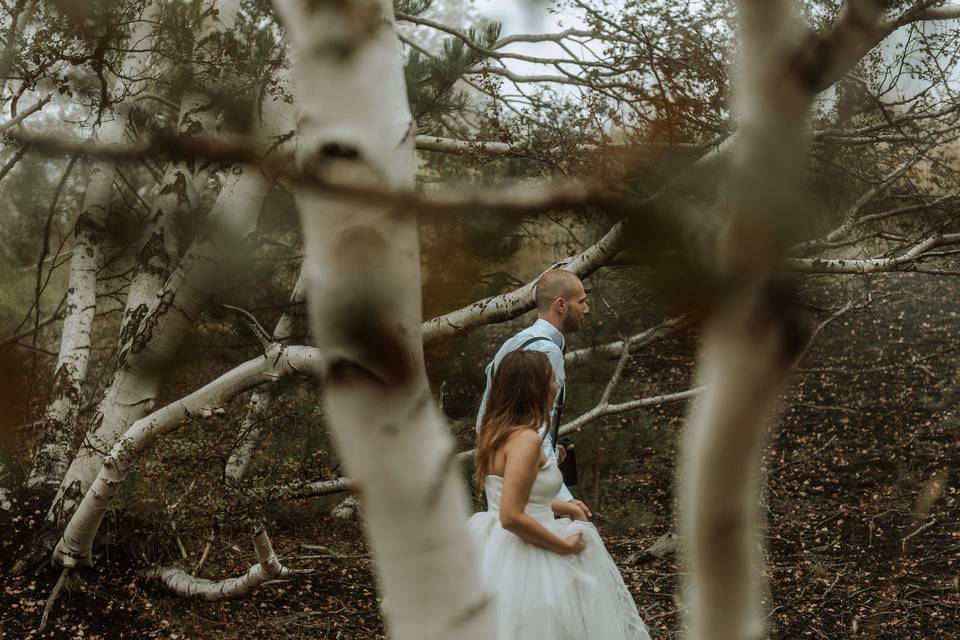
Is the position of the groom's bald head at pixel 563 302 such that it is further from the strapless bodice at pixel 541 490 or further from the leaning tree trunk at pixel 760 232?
the leaning tree trunk at pixel 760 232

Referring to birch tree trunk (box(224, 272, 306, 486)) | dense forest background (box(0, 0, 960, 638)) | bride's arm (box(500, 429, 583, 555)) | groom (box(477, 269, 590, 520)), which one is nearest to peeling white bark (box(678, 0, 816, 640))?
bride's arm (box(500, 429, 583, 555))

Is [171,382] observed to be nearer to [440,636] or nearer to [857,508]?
[857,508]

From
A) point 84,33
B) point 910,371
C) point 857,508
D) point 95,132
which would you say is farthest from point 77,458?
point 910,371

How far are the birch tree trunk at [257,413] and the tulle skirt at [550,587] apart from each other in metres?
3.18

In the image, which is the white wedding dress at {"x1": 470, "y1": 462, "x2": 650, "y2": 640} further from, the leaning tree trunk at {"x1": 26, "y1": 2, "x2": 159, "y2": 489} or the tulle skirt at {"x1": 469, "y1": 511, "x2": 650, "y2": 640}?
the leaning tree trunk at {"x1": 26, "y1": 2, "x2": 159, "y2": 489}

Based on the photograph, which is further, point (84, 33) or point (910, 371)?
point (910, 371)

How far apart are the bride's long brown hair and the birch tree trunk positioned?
3.08 m

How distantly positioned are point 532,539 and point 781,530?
14.5 feet

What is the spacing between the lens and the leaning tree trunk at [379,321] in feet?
2.08

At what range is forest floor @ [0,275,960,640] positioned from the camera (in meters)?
5.06

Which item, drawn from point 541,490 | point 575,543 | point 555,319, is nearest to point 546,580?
point 575,543

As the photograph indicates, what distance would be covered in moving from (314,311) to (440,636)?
308 mm

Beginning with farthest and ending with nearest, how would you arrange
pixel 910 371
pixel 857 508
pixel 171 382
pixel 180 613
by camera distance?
pixel 910 371 → pixel 857 508 → pixel 171 382 → pixel 180 613

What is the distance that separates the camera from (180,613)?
501 cm
